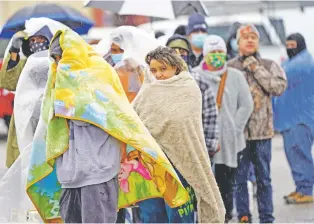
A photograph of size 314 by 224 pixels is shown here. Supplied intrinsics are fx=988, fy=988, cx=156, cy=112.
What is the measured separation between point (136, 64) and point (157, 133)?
6.29 feet

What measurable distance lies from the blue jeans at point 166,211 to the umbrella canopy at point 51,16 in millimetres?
4484

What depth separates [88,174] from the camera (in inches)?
251

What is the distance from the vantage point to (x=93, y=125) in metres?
6.47

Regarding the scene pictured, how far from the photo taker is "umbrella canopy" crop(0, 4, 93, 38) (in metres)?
11.8

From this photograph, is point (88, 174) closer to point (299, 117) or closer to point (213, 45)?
point (213, 45)

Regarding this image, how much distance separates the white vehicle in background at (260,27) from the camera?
2120cm

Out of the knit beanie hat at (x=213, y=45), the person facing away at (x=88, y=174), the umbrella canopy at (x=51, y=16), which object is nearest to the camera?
the person facing away at (x=88, y=174)

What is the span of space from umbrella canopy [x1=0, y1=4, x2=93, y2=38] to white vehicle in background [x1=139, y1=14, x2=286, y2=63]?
7.25 metres

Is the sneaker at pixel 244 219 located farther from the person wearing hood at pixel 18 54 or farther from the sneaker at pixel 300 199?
the person wearing hood at pixel 18 54

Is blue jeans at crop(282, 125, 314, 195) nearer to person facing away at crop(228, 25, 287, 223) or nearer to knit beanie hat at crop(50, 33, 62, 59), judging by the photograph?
Answer: person facing away at crop(228, 25, 287, 223)

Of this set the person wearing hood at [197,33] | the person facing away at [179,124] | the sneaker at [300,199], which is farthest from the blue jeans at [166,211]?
the sneaker at [300,199]

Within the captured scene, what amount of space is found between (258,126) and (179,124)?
7.48 feet

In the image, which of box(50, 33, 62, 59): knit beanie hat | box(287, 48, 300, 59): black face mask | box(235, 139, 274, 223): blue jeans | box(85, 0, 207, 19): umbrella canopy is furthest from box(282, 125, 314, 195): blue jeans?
box(50, 33, 62, 59): knit beanie hat

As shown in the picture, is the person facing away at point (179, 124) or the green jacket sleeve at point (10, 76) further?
the green jacket sleeve at point (10, 76)
